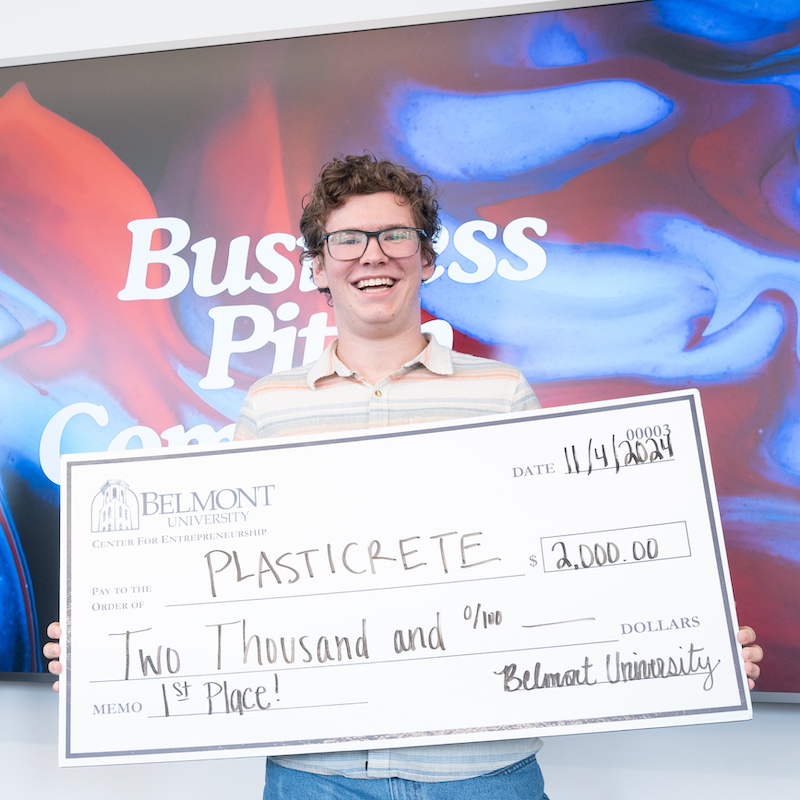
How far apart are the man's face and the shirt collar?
0.05 metres

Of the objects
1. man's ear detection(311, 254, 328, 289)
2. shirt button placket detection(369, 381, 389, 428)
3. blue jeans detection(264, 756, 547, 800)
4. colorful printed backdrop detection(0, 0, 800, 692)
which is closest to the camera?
blue jeans detection(264, 756, 547, 800)

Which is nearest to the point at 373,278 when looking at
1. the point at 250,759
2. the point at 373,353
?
the point at 373,353

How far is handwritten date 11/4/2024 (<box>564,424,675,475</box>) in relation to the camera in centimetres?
108

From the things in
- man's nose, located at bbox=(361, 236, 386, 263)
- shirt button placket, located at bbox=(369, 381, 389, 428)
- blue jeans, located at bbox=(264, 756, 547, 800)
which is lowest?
blue jeans, located at bbox=(264, 756, 547, 800)

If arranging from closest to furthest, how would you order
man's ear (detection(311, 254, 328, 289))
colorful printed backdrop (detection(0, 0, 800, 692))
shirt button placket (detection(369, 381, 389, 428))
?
shirt button placket (detection(369, 381, 389, 428)) < man's ear (detection(311, 254, 328, 289)) < colorful printed backdrop (detection(0, 0, 800, 692))

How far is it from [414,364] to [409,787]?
558mm

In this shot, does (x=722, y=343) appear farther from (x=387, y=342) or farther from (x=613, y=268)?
(x=387, y=342)

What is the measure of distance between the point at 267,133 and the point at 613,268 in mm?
781

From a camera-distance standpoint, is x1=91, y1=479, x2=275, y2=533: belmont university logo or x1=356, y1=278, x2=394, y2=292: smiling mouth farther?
x1=356, y1=278, x2=394, y2=292: smiling mouth

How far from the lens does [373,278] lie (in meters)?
1.22

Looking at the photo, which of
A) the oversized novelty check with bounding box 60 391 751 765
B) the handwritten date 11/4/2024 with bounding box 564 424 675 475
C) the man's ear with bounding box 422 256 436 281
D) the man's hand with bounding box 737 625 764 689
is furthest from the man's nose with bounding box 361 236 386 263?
the man's hand with bounding box 737 625 764 689

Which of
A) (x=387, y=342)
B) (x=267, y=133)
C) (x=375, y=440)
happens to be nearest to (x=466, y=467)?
(x=375, y=440)

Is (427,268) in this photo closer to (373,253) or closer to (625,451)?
(373,253)

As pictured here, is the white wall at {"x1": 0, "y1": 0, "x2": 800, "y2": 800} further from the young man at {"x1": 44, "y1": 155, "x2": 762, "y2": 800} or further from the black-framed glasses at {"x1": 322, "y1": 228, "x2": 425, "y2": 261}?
the black-framed glasses at {"x1": 322, "y1": 228, "x2": 425, "y2": 261}
